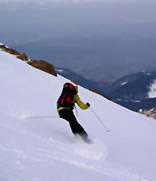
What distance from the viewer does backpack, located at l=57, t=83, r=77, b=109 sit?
9.88 m

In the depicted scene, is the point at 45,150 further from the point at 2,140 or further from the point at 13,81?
the point at 13,81

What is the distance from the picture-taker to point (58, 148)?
30.6ft

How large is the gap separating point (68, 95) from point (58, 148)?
1719mm

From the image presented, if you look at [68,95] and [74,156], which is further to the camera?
[68,95]

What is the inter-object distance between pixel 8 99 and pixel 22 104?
733 millimetres

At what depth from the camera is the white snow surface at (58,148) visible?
7.49m

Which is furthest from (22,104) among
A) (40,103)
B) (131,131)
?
(131,131)

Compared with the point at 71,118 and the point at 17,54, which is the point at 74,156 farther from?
the point at 17,54

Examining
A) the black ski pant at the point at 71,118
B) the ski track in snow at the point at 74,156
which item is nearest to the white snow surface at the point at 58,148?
the ski track in snow at the point at 74,156

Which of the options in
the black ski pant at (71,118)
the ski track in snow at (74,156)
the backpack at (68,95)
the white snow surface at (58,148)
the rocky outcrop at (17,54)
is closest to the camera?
the white snow surface at (58,148)

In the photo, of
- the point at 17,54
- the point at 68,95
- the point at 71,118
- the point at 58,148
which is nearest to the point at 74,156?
the point at 58,148

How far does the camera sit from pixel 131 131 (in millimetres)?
16203

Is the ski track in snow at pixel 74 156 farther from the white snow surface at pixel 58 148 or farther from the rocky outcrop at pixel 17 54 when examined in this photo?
the rocky outcrop at pixel 17 54

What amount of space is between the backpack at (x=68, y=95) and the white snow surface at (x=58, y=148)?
1.19 meters
